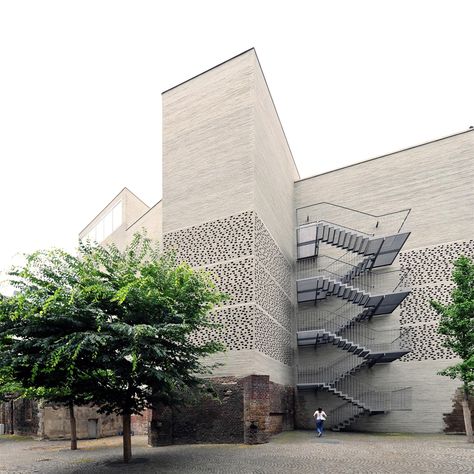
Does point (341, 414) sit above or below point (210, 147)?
below

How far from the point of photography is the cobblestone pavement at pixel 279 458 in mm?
14312

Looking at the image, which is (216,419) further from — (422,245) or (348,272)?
(422,245)

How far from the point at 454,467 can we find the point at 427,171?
701 inches

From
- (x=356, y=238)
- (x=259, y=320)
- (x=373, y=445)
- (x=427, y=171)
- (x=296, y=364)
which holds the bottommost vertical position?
(x=373, y=445)

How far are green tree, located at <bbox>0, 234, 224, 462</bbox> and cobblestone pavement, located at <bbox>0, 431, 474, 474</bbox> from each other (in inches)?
91.3

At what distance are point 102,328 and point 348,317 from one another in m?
17.7

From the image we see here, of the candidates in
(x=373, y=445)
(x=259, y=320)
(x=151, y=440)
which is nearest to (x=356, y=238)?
(x=259, y=320)

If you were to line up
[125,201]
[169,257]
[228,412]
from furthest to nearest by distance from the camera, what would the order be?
[125,201], [228,412], [169,257]

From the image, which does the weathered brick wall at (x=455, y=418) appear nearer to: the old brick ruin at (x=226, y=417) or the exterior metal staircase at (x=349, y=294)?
the exterior metal staircase at (x=349, y=294)

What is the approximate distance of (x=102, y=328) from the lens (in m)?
13.8

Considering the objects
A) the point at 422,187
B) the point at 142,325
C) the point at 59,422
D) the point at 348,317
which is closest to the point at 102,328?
the point at 142,325

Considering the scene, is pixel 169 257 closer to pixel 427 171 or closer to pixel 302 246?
pixel 302 246

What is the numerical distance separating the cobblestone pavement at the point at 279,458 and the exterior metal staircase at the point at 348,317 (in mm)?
4039

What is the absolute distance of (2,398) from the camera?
30781 mm
